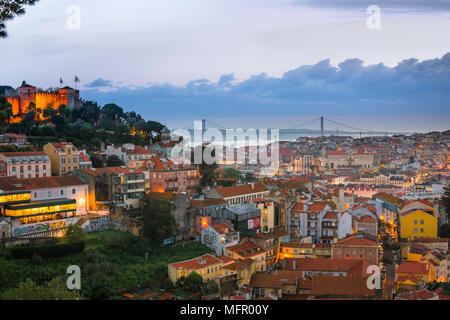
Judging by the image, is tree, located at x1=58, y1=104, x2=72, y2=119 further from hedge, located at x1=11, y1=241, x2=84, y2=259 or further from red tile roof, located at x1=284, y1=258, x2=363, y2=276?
red tile roof, located at x1=284, y1=258, x2=363, y2=276

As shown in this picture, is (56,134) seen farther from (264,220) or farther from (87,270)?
(87,270)

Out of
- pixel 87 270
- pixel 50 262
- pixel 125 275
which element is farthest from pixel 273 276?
pixel 50 262

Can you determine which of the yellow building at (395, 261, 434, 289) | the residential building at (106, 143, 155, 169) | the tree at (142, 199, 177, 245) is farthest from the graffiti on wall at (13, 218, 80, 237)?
the yellow building at (395, 261, 434, 289)

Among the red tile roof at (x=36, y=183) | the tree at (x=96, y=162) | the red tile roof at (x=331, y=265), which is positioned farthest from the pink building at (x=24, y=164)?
the red tile roof at (x=331, y=265)

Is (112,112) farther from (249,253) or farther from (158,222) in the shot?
(249,253)

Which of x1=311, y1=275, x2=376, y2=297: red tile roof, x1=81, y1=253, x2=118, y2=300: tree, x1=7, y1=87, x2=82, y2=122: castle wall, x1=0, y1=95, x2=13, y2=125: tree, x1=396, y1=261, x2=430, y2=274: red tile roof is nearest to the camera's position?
x1=81, y1=253, x2=118, y2=300: tree

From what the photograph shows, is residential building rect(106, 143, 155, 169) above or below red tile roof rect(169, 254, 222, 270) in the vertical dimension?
above

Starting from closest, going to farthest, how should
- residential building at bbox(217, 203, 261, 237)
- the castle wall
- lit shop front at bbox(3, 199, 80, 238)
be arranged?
lit shop front at bbox(3, 199, 80, 238) → residential building at bbox(217, 203, 261, 237) → the castle wall

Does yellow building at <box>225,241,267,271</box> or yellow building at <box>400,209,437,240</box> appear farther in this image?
yellow building at <box>400,209,437,240</box>

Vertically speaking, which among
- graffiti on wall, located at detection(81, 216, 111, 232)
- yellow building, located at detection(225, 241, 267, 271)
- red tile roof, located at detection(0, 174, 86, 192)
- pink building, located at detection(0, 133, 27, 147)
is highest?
pink building, located at detection(0, 133, 27, 147)
